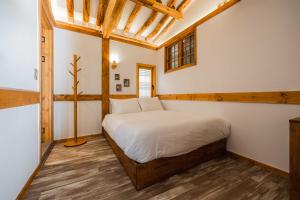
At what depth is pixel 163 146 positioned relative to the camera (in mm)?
1411

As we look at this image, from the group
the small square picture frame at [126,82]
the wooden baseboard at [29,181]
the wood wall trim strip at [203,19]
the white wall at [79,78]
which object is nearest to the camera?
the wooden baseboard at [29,181]

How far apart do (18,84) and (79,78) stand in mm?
1774

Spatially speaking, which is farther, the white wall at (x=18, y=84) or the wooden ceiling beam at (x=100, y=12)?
the wooden ceiling beam at (x=100, y=12)

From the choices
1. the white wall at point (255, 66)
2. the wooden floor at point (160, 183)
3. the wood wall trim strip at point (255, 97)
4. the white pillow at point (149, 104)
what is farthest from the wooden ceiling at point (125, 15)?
the wooden floor at point (160, 183)

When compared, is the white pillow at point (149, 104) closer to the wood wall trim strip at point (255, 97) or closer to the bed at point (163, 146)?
the wood wall trim strip at point (255, 97)

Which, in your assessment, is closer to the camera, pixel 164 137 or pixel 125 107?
pixel 164 137

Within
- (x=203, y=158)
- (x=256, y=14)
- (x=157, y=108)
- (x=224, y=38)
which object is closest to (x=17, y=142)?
(x=203, y=158)

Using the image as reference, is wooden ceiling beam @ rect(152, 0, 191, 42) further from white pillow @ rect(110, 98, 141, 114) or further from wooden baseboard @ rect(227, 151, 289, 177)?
wooden baseboard @ rect(227, 151, 289, 177)

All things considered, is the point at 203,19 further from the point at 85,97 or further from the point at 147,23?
the point at 85,97

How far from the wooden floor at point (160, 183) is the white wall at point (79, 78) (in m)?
1.02

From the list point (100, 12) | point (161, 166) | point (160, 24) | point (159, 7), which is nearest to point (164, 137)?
point (161, 166)

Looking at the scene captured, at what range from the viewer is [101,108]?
3191 millimetres

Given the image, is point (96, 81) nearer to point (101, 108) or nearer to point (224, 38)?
point (101, 108)

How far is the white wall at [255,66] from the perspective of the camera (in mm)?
1517
